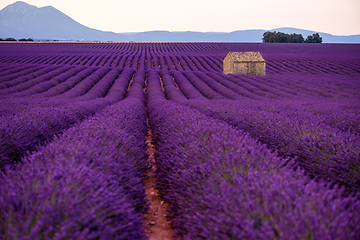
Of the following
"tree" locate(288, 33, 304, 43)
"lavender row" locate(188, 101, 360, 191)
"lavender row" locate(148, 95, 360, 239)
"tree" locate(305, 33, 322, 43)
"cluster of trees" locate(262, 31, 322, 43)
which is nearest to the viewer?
"lavender row" locate(148, 95, 360, 239)

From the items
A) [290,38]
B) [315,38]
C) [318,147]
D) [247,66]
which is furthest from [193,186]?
[315,38]

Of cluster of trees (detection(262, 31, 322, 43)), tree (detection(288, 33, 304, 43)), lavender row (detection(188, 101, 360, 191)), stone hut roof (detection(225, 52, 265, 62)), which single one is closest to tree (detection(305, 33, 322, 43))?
cluster of trees (detection(262, 31, 322, 43))

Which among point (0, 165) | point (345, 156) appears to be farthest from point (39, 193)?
point (345, 156)

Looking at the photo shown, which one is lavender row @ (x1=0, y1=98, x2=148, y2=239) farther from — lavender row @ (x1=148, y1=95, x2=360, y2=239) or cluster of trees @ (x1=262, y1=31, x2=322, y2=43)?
cluster of trees @ (x1=262, y1=31, x2=322, y2=43)

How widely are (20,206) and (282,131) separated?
3.82 meters

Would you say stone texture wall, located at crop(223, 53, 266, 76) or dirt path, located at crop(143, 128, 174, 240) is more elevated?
stone texture wall, located at crop(223, 53, 266, 76)

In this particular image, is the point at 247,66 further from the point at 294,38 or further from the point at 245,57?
the point at 294,38

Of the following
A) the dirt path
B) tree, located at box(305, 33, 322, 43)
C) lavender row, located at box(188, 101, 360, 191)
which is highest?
tree, located at box(305, 33, 322, 43)

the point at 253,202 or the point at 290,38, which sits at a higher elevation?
the point at 290,38

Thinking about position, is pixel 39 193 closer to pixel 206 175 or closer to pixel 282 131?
pixel 206 175

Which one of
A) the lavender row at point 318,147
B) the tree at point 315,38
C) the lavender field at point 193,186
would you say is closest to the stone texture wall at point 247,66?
the lavender row at point 318,147

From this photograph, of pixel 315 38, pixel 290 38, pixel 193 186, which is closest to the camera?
pixel 193 186

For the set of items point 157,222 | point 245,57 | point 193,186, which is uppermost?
point 245,57

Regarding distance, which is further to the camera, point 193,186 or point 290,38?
point 290,38
